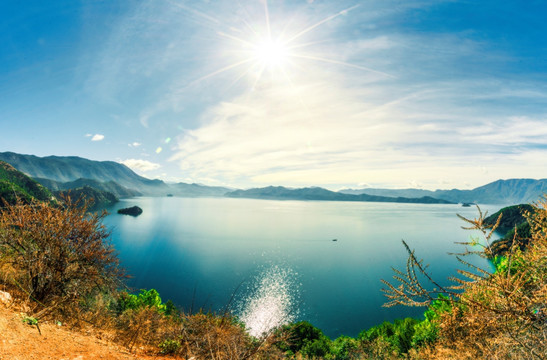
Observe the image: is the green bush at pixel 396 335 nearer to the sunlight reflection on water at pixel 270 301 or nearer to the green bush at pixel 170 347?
the sunlight reflection on water at pixel 270 301

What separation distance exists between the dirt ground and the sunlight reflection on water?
30233 mm

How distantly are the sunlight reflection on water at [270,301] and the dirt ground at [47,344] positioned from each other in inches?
1190

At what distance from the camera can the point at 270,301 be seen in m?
44.1

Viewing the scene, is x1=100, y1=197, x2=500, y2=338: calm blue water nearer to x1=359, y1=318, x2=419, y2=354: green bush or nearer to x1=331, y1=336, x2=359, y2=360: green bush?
x1=331, y1=336, x2=359, y2=360: green bush

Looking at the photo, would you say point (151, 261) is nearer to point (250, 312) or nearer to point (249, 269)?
point (249, 269)

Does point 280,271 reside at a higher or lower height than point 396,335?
lower

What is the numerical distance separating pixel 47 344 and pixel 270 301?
4287cm

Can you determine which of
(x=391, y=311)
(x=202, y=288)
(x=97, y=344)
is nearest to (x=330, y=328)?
(x=391, y=311)

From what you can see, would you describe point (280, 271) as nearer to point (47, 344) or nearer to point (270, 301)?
point (270, 301)

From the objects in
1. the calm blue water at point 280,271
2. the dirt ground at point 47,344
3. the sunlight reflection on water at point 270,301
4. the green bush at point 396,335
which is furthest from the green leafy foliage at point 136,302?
the green bush at point 396,335

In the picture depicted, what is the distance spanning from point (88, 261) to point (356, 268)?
200 ft

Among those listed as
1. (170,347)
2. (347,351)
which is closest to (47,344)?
(170,347)

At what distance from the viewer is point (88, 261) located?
1050cm

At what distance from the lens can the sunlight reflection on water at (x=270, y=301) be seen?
121 feet
